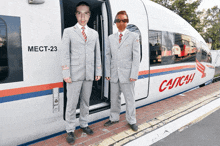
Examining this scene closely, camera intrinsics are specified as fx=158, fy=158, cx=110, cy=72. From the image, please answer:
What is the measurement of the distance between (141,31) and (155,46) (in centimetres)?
59

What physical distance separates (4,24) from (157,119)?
290cm

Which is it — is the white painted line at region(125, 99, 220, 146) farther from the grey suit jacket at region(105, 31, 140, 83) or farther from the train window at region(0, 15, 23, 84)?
the train window at region(0, 15, 23, 84)

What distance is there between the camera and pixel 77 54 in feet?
7.33

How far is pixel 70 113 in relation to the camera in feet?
7.57

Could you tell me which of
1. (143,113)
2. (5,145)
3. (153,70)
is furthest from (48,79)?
(153,70)

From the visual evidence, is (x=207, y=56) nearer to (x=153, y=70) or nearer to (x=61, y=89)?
(x=153, y=70)

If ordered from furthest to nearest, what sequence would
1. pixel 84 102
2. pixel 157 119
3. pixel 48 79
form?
pixel 157 119
pixel 84 102
pixel 48 79

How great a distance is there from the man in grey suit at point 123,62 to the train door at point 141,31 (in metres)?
0.49

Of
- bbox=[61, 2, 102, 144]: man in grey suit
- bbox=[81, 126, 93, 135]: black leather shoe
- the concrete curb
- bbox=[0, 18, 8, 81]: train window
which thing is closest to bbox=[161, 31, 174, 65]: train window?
the concrete curb

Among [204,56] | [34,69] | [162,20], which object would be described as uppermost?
[162,20]

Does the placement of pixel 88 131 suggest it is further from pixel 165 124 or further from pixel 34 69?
pixel 165 124

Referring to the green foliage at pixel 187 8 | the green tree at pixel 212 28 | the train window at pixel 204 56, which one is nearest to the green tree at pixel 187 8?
the green foliage at pixel 187 8

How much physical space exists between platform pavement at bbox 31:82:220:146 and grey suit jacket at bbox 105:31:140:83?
85 centimetres

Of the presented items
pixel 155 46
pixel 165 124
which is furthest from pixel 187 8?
pixel 165 124
